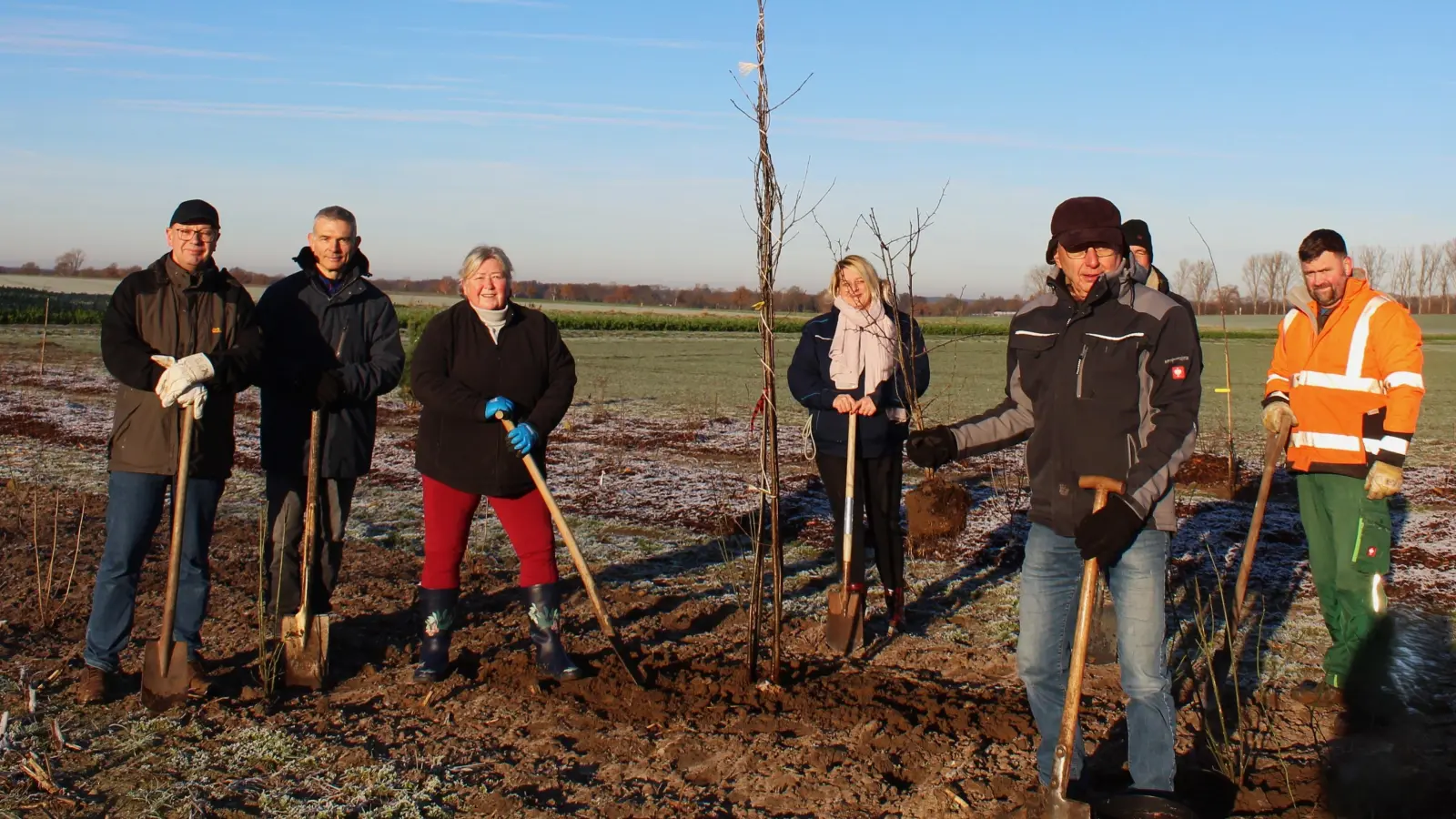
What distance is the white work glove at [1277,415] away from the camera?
→ 493 cm

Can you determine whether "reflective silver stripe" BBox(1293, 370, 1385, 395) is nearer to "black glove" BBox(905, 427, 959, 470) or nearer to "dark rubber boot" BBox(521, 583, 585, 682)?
"black glove" BBox(905, 427, 959, 470)

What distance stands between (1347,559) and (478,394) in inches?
143

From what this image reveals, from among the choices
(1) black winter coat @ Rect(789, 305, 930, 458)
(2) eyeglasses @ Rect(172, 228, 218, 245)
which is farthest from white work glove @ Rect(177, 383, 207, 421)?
(1) black winter coat @ Rect(789, 305, 930, 458)

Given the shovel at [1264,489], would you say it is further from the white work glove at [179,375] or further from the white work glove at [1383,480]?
the white work glove at [179,375]

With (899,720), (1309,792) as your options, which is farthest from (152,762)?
(1309,792)

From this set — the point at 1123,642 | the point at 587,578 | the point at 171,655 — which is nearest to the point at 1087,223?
the point at 1123,642

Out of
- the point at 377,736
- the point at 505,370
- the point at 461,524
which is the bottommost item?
the point at 377,736

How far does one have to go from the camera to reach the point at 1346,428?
474 centimetres

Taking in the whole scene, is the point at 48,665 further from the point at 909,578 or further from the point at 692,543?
the point at 909,578

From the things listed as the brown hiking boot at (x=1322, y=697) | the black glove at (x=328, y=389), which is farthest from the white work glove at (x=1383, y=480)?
the black glove at (x=328, y=389)

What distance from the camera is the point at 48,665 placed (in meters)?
4.87

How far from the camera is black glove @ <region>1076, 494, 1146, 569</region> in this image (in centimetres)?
307

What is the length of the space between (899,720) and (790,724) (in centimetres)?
41

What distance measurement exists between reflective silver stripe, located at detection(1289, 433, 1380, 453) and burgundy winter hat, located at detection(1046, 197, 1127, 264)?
207 cm
